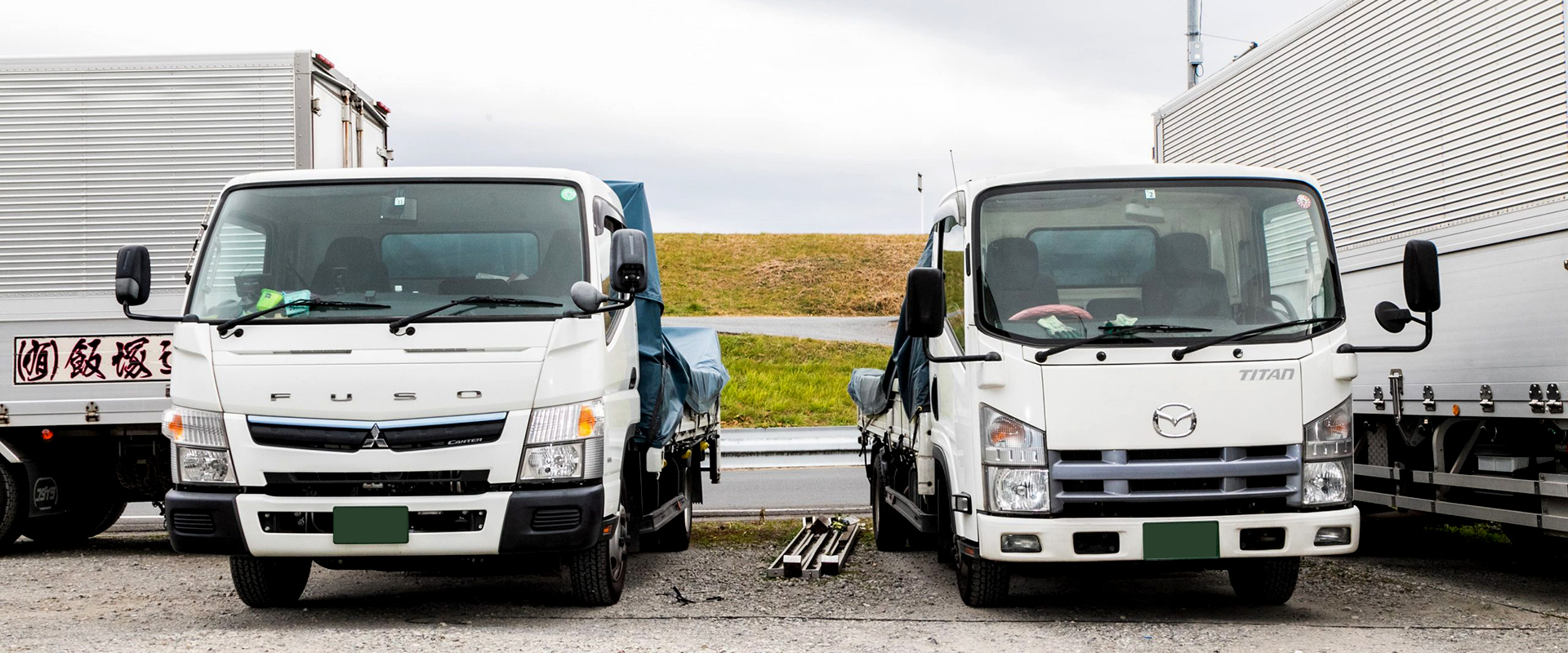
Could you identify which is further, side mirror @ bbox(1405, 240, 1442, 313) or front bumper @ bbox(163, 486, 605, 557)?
front bumper @ bbox(163, 486, 605, 557)

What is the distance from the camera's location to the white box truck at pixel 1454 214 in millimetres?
6992

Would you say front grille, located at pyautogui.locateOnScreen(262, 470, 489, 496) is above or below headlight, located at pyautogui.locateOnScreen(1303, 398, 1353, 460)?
below

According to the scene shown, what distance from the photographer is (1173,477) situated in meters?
6.48

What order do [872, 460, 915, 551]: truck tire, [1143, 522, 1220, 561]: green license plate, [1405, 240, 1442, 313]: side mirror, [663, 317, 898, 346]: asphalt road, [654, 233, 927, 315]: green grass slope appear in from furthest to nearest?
[654, 233, 927, 315]: green grass slope → [663, 317, 898, 346]: asphalt road → [872, 460, 915, 551]: truck tire → [1143, 522, 1220, 561]: green license plate → [1405, 240, 1442, 313]: side mirror

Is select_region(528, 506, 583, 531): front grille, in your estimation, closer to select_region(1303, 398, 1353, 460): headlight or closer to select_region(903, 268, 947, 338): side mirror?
select_region(903, 268, 947, 338): side mirror

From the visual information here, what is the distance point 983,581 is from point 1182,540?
1150 mm

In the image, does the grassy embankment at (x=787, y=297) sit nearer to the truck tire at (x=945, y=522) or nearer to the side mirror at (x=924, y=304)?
the truck tire at (x=945, y=522)

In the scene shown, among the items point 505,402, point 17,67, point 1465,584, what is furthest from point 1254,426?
point 17,67

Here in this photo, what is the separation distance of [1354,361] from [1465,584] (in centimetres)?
267

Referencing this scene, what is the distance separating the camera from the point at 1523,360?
7039 millimetres

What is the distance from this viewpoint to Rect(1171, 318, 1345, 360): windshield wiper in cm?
655

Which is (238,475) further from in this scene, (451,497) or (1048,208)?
(1048,208)

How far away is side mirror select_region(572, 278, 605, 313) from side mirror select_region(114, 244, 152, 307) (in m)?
2.17

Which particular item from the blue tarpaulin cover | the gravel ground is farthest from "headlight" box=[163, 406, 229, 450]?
the blue tarpaulin cover
